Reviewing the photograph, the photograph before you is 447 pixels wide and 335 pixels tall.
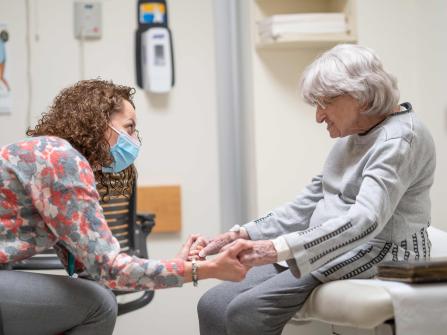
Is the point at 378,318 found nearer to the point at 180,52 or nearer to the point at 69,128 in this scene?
the point at 69,128

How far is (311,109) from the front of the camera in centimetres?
337

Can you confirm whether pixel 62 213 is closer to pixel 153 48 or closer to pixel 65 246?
pixel 65 246

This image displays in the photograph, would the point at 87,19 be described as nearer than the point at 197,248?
No

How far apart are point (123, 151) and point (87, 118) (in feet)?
0.54

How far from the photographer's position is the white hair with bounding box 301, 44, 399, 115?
6.31 ft

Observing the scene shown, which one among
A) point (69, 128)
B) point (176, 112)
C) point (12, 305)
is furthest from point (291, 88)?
point (12, 305)

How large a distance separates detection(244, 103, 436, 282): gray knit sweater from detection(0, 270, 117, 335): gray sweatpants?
51 cm

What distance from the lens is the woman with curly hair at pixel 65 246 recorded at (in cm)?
155

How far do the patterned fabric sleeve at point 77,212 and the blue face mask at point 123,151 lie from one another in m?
0.26

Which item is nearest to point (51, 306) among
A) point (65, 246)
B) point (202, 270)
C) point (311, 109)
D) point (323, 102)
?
point (65, 246)

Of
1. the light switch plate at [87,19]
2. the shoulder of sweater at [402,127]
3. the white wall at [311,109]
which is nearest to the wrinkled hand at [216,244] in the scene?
the shoulder of sweater at [402,127]

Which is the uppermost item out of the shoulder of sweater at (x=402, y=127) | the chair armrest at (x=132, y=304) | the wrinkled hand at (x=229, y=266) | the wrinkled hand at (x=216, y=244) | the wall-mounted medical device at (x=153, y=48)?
the wall-mounted medical device at (x=153, y=48)

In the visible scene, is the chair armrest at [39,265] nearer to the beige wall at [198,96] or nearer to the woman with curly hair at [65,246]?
the woman with curly hair at [65,246]

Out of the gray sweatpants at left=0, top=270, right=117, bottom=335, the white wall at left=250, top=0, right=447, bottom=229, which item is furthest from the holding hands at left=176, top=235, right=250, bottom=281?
the white wall at left=250, top=0, right=447, bottom=229
